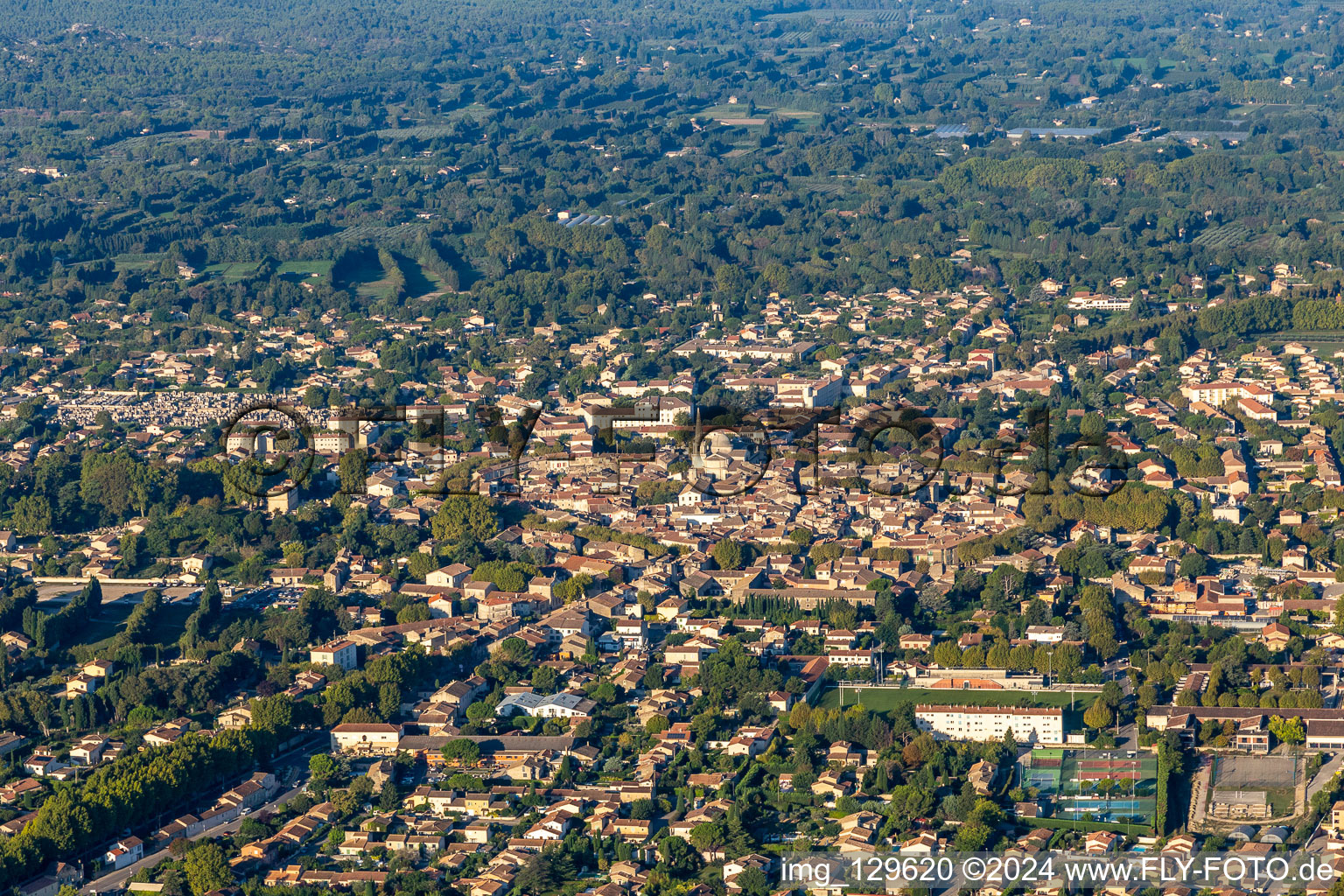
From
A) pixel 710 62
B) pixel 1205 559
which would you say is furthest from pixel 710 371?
pixel 710 62

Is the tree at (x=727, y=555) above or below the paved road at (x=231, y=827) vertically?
above

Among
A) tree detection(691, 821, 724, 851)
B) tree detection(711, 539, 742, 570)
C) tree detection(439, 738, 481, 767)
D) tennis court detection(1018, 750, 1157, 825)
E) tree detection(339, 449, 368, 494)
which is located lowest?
tennis court detection(1018, 750, 1157, 825)

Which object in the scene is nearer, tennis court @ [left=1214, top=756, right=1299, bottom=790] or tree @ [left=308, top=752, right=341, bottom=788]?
tennis court @ [left=1214, top=756, right=1299, bottom=790]

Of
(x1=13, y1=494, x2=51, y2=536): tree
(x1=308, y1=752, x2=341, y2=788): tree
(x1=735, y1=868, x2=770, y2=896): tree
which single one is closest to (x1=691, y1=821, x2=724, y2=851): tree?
(x1=735, y1=868, x2=770, y2=896): tree

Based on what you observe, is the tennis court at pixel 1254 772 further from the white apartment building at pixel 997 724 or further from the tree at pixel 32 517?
the tree at pixel 32 517

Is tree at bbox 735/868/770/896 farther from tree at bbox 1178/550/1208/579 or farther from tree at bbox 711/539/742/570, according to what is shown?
tree at bbox 1178/550/1208/579

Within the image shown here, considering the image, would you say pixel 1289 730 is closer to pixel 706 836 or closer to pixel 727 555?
pixel 706 836

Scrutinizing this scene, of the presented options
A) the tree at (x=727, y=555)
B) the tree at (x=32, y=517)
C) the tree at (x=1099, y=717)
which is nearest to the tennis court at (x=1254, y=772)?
the tree at (x=1099, y=717)

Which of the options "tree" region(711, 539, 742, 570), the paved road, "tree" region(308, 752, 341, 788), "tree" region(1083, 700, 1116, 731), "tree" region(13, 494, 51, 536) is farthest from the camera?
"tree" region(13, 494, 51, 536)
